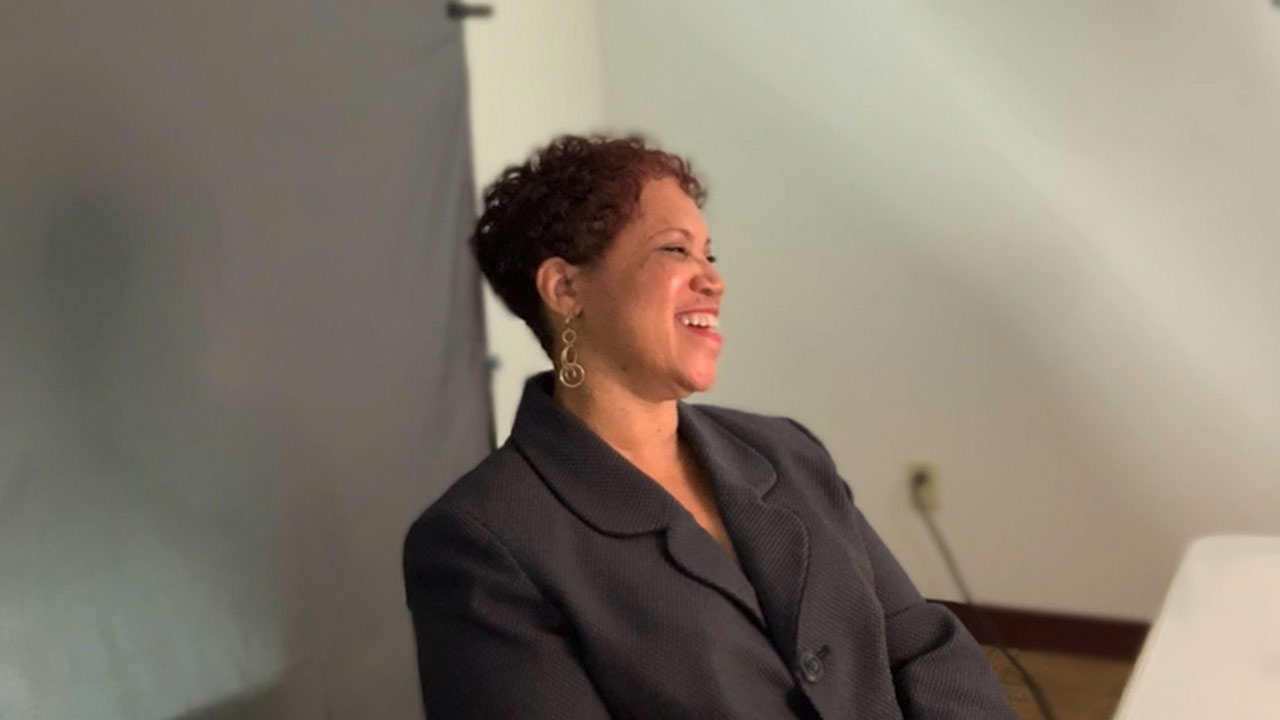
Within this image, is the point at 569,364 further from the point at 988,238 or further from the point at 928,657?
the point at 988,238

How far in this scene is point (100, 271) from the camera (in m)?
1.18

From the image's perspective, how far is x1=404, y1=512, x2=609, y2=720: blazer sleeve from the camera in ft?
3.23

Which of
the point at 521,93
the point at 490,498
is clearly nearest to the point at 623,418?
the point at 490,498

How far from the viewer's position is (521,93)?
2.14 m

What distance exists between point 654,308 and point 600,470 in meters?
0.19

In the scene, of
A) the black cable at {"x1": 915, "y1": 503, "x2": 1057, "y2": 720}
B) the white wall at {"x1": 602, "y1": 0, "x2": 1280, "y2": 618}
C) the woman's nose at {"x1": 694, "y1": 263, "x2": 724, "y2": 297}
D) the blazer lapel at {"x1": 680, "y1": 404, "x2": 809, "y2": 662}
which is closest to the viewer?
the blazer lapel at {"x1": 680, "y1": 404, "x2": 809, "y2": 662}

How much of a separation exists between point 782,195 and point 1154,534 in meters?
1.01

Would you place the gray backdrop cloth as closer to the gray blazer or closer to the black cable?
the gray blazer

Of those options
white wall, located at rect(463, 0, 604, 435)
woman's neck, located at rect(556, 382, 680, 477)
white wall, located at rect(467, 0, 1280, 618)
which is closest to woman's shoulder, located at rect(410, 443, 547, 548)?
woman's neck, located at rect(556, 382, 680, 477)

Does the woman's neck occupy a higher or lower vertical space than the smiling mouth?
lower

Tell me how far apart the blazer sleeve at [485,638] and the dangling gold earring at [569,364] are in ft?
0.75

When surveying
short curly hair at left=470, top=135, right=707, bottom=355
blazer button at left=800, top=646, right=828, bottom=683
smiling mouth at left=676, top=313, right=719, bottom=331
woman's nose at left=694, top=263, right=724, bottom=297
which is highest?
short curly hair at left=470, top=135, right=707, bottom=355

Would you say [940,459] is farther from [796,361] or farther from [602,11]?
[602,11]

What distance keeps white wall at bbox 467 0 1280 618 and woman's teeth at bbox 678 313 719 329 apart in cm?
81
